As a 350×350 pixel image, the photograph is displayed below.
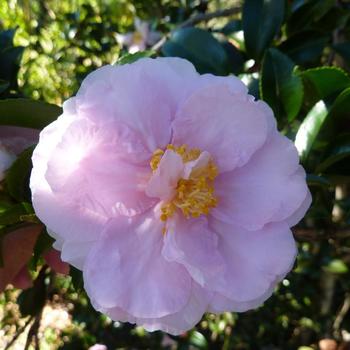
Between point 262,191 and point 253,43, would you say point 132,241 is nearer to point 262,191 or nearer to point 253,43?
point 262,191

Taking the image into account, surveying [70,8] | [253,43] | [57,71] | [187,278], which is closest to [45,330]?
[57,71]

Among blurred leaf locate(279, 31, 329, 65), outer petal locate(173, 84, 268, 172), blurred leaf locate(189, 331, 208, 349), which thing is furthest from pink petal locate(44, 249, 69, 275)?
blurred leaf locate(189, 331, 208, 349)

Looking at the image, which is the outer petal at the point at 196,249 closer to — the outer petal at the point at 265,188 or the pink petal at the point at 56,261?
A: the outer petal at the point at 265,188

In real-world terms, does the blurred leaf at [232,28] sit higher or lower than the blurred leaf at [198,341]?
higher

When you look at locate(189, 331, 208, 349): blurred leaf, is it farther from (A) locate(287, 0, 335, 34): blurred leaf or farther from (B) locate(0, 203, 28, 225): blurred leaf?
(B) locate(0, 203, 28, 225): blurred leaf

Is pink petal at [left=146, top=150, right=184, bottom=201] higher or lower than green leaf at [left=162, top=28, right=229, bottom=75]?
higher

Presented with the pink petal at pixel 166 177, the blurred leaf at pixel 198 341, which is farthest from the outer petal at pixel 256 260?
the blurred leaf at pixel 198 341

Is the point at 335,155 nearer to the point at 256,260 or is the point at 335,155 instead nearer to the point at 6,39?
the point at 256,260
